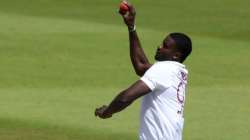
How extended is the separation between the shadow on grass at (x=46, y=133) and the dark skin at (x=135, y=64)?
3.79m

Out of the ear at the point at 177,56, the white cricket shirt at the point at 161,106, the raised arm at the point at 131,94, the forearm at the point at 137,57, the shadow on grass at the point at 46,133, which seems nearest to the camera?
the raised arm at the point at 131,94

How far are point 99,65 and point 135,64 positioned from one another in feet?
30.7

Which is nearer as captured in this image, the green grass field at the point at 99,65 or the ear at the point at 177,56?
the ear at the point at 177,56

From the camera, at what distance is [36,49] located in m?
18.4

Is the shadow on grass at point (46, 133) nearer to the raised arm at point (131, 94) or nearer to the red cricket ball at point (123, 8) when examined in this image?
the red cricket ball at point (123, 8)

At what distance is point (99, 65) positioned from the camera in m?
17.0

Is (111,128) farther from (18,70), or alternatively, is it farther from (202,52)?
(202,52)

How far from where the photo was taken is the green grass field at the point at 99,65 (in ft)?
40.2

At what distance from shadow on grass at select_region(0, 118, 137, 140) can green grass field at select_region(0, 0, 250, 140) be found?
0.04 feet

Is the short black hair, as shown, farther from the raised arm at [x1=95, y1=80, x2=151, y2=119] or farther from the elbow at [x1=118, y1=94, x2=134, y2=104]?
the elbow at [x1=118, y1=94, x2=134, y2=104]

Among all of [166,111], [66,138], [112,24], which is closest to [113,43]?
[112,24]

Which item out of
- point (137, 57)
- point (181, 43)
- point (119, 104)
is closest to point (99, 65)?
point (137, 57)

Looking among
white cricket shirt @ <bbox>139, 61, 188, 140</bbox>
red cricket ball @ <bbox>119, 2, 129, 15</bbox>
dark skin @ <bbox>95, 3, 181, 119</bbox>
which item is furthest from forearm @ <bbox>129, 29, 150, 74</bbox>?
white cricket shirt @ <bbox>139, 61, 188, 140</bbox>

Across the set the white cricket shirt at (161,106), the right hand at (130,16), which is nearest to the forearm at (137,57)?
the right hand at (130,16)
